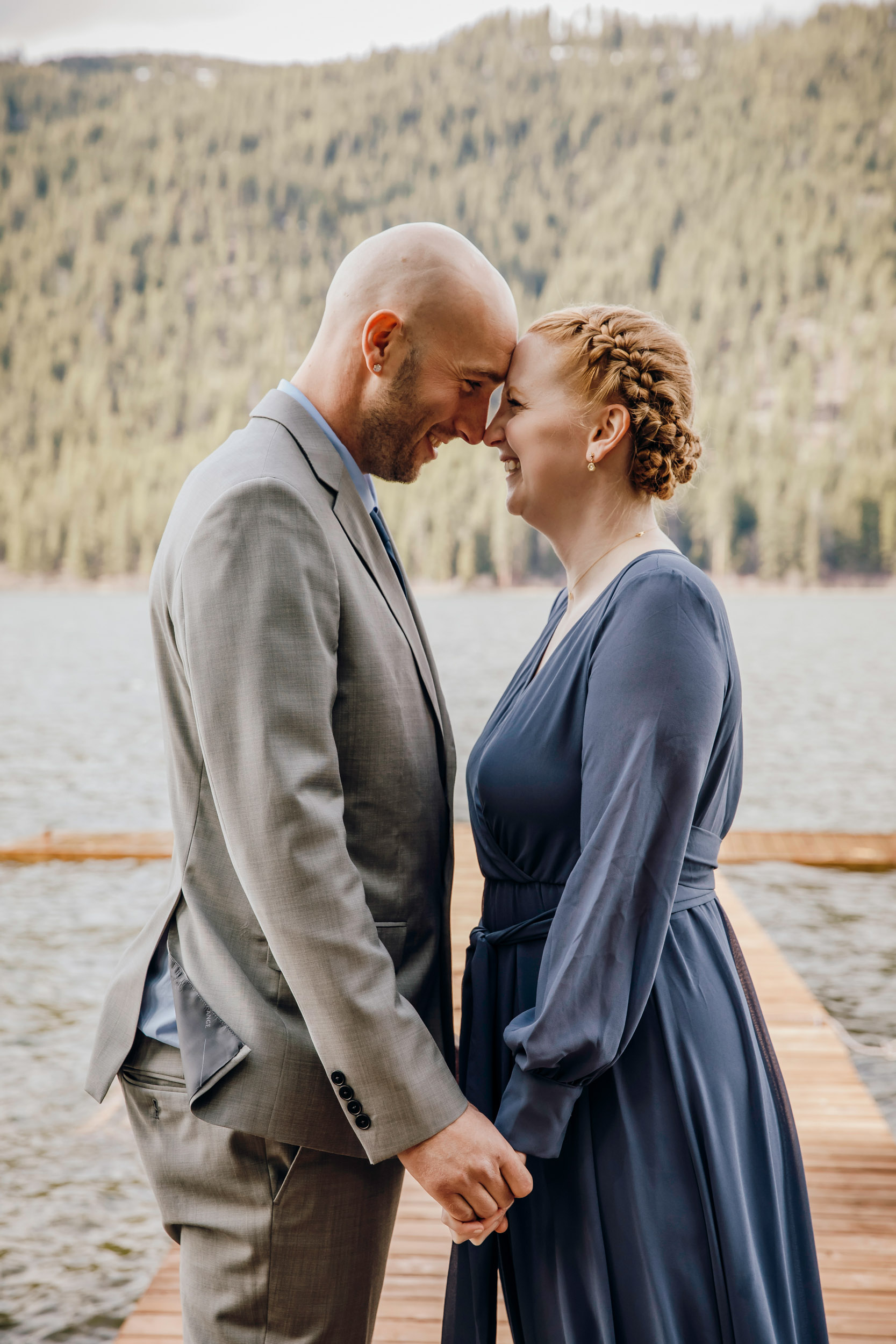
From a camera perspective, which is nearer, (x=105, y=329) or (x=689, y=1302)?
(x=689, y=1302)

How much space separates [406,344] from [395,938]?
0.80 meters

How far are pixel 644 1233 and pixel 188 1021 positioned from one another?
642mm

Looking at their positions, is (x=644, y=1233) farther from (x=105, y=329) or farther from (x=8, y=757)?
(x=105, y=329)

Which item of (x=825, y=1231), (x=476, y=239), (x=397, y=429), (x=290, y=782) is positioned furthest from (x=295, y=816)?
(x=476, y=239)

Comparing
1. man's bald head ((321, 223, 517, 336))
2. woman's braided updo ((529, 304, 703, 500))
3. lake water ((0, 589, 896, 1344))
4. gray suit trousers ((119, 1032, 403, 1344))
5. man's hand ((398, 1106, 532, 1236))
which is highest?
man's bald head ((321, 223, 517, 336))

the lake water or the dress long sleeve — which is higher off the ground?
the dress long sleeve

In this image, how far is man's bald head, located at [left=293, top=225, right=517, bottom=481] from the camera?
1510mm

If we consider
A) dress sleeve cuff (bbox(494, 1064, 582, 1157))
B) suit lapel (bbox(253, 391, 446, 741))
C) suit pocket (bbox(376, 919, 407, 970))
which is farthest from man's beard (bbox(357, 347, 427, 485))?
dress sleeve cuff (bbox(494, 1064, 582, 1157))

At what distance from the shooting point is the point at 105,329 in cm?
9750

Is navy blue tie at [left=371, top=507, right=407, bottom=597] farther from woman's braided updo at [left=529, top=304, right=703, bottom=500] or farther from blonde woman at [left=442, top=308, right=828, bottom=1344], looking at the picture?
woman's braided updo at [left=529, top=304, right=703, bottom=500]

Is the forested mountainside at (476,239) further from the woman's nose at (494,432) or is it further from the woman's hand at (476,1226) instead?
the woman's hand at (476,1226)

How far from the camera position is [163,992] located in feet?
4.83

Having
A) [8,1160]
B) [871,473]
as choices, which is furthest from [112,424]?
[8,1160]

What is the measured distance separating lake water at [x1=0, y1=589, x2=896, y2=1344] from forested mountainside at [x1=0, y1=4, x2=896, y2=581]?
789 cm
